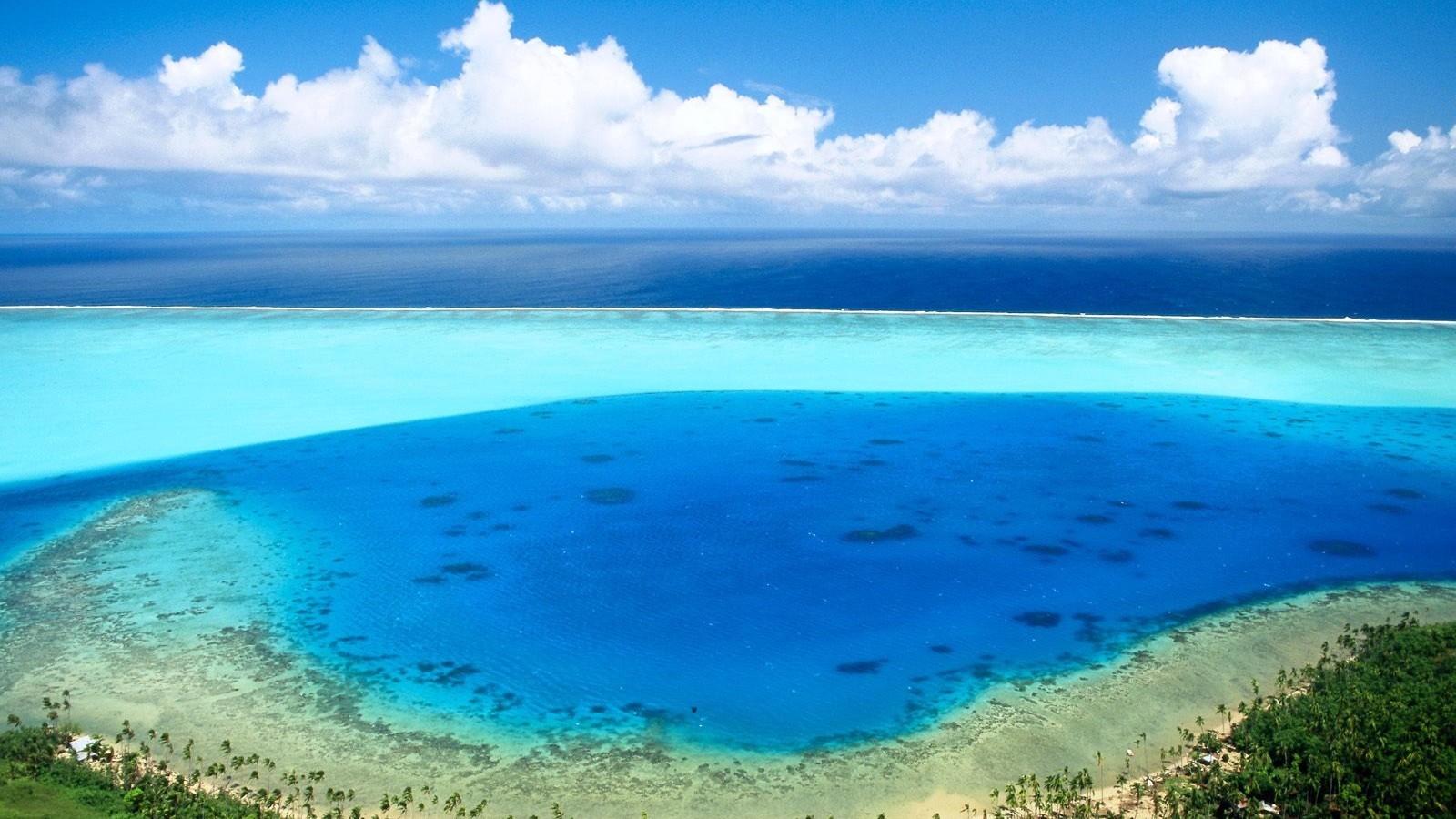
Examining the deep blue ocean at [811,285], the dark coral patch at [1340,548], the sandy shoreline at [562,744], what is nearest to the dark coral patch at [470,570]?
the sandy shoreline at [562,744]

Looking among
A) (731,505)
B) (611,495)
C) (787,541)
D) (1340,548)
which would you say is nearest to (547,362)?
(611,495)

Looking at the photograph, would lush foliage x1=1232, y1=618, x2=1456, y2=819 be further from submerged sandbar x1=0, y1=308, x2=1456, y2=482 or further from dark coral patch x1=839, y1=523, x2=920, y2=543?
submerged sandbar x1=0, y1=308, x2=1456, y2=482

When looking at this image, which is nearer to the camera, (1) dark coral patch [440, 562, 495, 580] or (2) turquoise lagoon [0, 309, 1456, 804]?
(2) turquoise lagoon [0, 309, 1456, 804]

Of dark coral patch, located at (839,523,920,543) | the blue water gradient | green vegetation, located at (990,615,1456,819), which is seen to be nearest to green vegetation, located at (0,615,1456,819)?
green vegetation, located at (990,615,1456,819)

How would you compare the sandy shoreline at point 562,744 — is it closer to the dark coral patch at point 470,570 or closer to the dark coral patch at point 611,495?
the dark coral patch at point 470,570

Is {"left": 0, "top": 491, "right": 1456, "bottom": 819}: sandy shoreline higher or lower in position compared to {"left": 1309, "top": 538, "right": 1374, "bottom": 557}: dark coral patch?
lower

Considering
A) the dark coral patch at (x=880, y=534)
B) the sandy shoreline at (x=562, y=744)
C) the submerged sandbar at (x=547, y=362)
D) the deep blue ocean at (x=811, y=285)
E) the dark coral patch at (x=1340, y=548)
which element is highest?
the deep blue ocean at (x=811, y=285)
